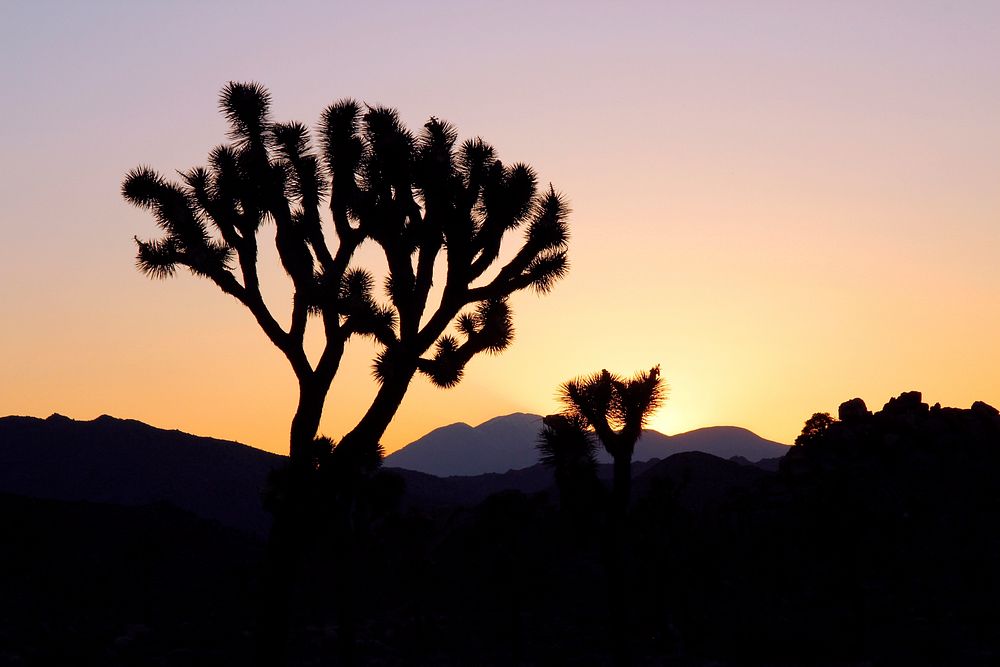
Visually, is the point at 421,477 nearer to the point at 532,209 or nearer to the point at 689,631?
the point at 689,631

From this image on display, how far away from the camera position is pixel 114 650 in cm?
3388

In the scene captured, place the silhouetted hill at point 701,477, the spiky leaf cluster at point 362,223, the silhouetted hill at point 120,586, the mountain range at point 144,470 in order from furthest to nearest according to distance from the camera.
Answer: the mountain range at point 144,470, the silhouetted hill at point 701,477, the silhouetted hill at point 120,586, the spiky leaf cluster at point 362,223

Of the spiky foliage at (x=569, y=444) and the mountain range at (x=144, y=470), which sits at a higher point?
the mountain range at (x=144, y=470)

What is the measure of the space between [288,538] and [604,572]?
3551 cm

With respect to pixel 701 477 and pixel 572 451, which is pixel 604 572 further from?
pixel 572 451

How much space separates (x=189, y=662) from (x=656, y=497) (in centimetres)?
1498

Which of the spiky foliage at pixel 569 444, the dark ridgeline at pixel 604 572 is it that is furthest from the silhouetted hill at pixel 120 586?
the spiky foliage at pixel 569 444

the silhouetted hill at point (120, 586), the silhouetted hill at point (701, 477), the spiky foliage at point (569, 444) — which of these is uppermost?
the silhouetted hill at point (701, 477)

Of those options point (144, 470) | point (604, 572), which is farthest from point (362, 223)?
point (144, 470)

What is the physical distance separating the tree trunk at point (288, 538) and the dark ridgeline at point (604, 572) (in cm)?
482

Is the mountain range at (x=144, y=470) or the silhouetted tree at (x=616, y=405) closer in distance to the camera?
the silhouetted tree at (x=616, y=405)

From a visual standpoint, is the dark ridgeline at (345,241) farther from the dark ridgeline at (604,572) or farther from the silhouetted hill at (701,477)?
the silhouetted hill at (701,477)

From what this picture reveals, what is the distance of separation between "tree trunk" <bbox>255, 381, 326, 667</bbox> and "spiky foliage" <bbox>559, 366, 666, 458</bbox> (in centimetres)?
451

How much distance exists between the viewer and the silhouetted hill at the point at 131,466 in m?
84.8
